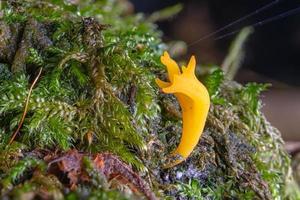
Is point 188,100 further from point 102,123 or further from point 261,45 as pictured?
point 261,45

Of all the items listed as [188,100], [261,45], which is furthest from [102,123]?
[261,45]

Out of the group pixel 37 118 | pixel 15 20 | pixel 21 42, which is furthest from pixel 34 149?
pixel 15 20

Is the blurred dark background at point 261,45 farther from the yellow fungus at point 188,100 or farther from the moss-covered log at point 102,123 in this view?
the yellow fungus at point 188,100

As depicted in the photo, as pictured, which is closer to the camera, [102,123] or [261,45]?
[102,123]

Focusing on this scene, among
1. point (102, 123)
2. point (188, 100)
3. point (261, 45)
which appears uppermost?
point (261, 45)

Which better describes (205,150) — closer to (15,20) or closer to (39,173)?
(39,173)

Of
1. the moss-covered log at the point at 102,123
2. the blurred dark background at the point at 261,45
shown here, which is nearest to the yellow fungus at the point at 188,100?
the moss-covered log at the point at 102,123

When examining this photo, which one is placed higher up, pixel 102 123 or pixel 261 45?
pixel 261 45
